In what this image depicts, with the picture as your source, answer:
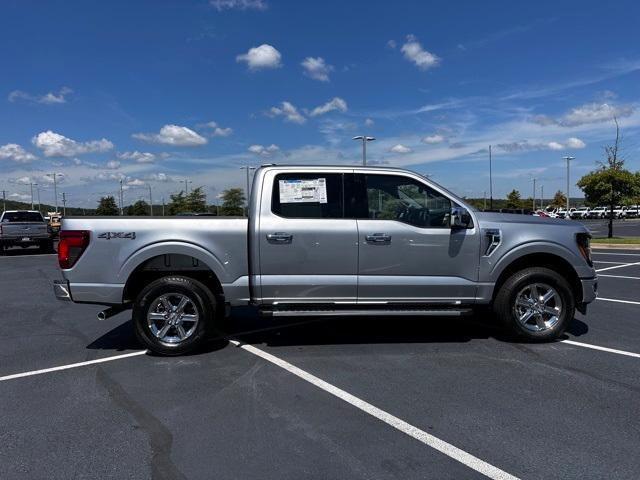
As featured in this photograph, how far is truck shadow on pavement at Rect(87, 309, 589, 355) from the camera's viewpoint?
20.2 ft

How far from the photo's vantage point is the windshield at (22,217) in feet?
69.7

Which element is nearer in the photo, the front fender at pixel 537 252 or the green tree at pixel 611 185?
the front fender at pixel 537 252

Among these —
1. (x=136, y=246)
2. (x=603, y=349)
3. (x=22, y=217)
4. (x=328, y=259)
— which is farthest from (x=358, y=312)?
(x=22, y=217)

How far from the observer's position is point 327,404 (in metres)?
4.22

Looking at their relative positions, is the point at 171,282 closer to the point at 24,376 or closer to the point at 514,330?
the point at 24,376

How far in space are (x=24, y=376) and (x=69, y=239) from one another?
1.44 metres

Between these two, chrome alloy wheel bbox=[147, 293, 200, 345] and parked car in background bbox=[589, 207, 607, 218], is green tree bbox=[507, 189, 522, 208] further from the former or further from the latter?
chrome alloy wheel bbox=[147, 293, 200, 345]

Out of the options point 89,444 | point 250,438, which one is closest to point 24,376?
point 89,444

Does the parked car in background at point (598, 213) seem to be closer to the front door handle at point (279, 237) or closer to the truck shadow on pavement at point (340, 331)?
the truck shadow on pavement at point (340, 331)

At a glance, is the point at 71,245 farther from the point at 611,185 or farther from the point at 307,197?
the point at 611,185

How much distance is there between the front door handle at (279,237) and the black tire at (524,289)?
8.29 ft

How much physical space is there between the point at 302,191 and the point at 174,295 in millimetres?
1837

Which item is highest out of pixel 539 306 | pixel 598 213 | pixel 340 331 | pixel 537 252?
pixel 537 252

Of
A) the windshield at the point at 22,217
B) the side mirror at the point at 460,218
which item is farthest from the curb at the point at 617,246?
the windshield at the point at 22,217
